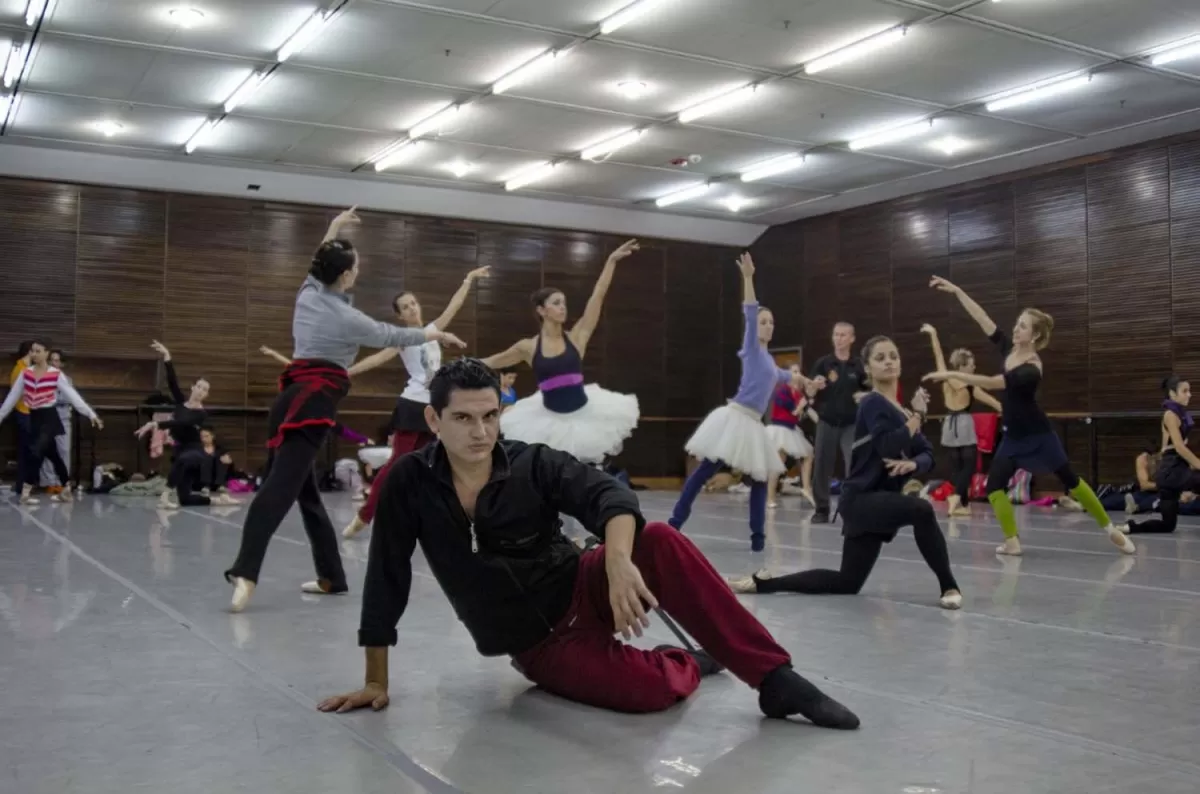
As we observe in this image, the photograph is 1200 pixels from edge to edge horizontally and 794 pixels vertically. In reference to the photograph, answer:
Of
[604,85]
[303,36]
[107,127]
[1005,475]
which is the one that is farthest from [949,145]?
[107,127]

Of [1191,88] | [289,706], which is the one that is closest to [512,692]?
[289,706]

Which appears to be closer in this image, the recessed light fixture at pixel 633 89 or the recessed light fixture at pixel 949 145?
the recessed light fixture at pixel 633 89

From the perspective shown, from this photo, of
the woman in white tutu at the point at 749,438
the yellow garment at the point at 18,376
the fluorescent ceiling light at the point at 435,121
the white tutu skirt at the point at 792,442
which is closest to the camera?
the woman in white tutu at the point at 749,438

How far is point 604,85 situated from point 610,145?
8.16 ft

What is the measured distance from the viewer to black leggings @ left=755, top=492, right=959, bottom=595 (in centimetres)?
494

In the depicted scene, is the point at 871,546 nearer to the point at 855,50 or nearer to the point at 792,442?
the point at 792,442

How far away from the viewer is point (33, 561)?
6484 mm

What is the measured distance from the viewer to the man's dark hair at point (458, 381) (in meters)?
2.82

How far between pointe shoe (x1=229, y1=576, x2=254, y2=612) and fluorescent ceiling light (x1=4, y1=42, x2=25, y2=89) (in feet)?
27.7

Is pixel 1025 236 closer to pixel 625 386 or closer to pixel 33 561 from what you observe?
pixel 625 386

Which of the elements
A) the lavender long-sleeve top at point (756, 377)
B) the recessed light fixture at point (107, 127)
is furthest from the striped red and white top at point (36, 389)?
the lavender long-sleeve top at point (756, 377)

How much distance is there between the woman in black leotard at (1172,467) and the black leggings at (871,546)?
17.3 ft

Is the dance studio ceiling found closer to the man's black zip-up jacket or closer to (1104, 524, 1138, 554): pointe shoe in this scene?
(1104, 524, 1138, 554): pointe shoe

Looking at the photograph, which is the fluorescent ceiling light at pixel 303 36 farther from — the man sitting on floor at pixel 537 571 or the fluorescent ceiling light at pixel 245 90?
the man sitting on floor at pixel 537 571
